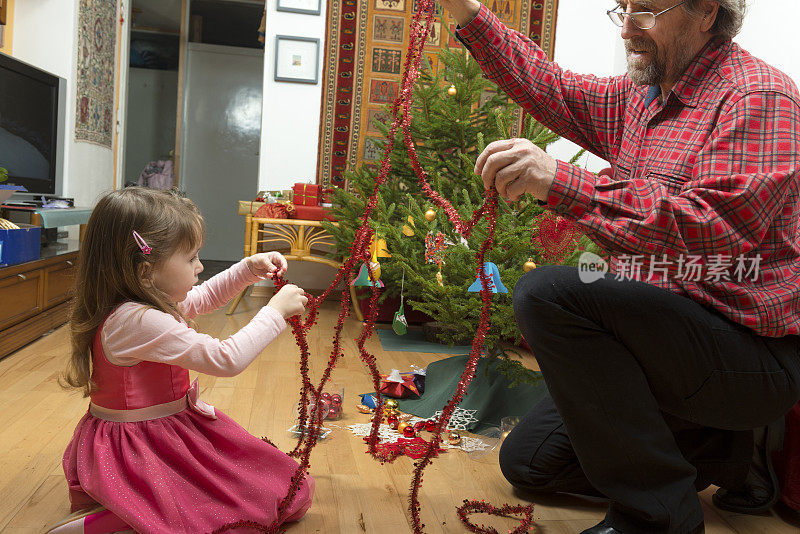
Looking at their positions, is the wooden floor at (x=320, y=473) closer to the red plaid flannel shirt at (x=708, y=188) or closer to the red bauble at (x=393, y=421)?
the red bauble at (x=393, y=421)

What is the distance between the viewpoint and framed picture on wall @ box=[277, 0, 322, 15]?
162 inches

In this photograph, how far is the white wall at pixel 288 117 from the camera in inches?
163

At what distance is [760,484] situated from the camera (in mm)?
1479

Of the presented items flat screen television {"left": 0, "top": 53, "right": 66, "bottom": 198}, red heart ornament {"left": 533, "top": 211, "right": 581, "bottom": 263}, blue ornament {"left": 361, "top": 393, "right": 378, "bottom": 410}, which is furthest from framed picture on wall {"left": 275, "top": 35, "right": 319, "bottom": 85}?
blue ornament {"left": 361, "top": 393, "right": 378, "bottom": 410}

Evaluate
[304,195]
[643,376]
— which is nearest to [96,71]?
[304,195]

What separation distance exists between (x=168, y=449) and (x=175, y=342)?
22 cm

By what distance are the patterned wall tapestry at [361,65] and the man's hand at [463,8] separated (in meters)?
2.80

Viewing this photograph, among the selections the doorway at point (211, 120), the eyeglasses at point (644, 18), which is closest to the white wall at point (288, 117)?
the doorway at point (211, 120)

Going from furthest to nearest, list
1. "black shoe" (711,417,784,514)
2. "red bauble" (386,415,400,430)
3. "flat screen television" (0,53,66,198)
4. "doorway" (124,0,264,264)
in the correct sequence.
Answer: "doorway" (124,0,264,264), "flat screen television" (0,53,66,198), "red bauble" (386,415,400,430), "black shoe" (711,417,784,514)

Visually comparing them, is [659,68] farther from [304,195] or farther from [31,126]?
[31,126]

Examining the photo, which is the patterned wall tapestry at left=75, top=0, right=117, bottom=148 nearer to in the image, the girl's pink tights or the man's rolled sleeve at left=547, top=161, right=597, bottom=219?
the girl's pink tights

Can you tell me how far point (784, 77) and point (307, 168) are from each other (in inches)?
133

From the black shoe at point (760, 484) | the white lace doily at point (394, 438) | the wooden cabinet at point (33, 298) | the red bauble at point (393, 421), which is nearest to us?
the black shoe at point (760, 484)

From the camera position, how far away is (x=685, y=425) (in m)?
1.41
